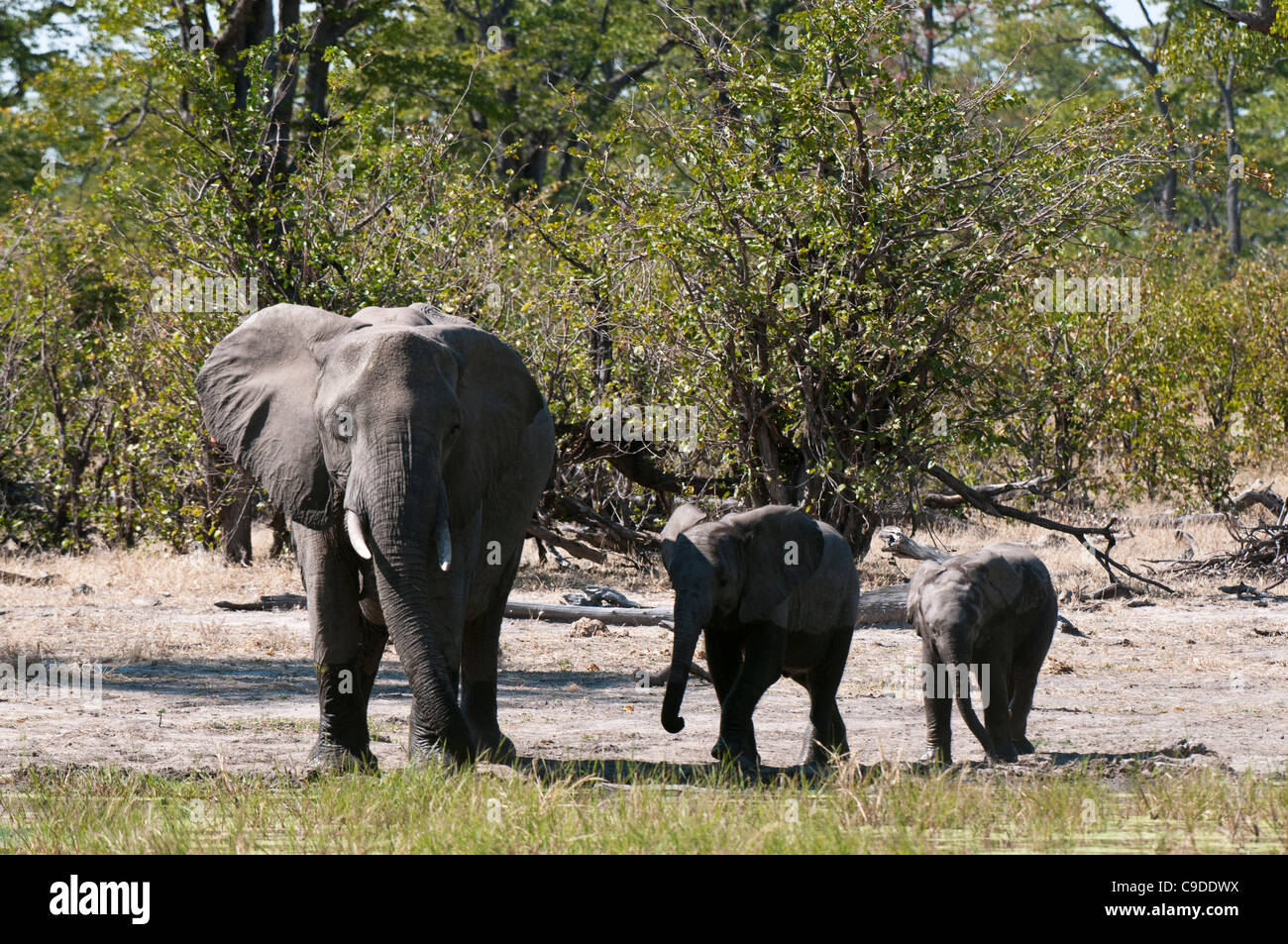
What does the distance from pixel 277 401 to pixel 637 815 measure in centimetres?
318

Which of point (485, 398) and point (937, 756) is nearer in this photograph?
point (485, 398)

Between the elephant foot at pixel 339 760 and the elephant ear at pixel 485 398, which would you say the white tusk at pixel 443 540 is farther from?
the elephant foot at pixel 339 760

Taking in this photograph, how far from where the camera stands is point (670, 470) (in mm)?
16750

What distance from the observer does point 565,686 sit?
10977mm

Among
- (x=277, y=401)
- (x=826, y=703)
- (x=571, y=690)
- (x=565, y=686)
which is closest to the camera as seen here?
(x=277, y=401)

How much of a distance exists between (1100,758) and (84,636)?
8304 millimetres

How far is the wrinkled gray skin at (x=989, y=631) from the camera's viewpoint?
8.20 metres

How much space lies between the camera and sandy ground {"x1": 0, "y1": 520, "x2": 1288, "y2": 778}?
8531mm

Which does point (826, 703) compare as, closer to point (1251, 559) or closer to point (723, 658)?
point (723, 658)

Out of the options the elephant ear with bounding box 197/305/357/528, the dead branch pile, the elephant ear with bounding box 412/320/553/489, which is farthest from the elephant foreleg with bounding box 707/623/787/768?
the dead branch pile

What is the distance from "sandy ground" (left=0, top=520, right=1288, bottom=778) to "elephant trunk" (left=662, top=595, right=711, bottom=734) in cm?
88

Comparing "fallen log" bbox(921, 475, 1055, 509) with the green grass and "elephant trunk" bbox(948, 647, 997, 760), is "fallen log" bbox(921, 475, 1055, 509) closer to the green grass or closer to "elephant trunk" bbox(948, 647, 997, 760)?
"elephant trunk" bbox(948, 647, 997, 760)

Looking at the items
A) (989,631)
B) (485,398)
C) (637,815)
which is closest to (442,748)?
(637,815)

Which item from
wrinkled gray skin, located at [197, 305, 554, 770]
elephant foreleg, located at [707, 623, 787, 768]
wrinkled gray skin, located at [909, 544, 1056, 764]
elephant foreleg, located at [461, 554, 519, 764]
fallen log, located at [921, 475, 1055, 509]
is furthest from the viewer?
fallen log, located at [921, 475, 1055, 509]
